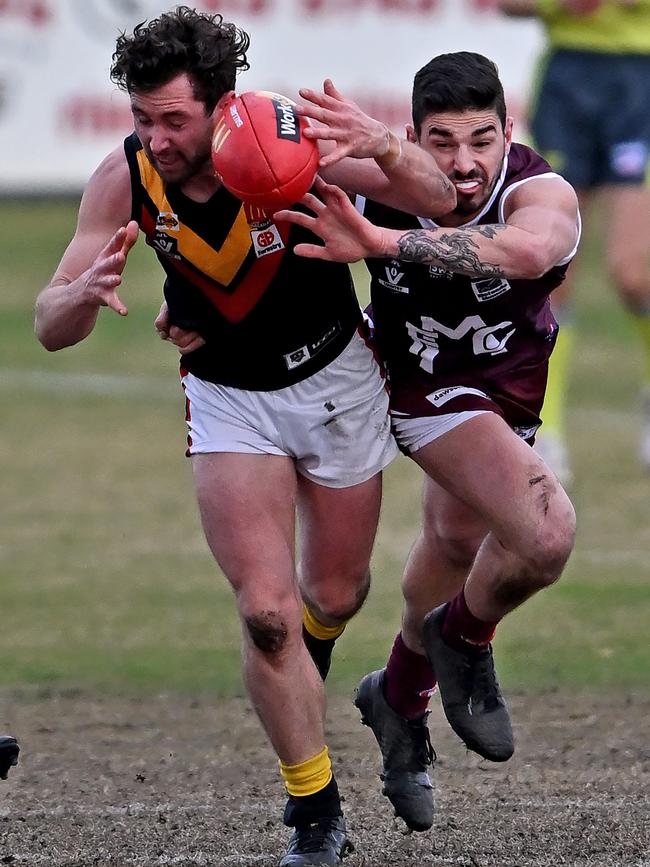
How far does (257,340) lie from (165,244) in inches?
17.5

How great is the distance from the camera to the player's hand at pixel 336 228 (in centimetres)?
488

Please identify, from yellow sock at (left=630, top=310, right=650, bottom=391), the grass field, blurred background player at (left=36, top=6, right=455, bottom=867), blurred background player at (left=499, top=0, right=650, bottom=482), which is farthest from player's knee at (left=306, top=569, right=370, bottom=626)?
yellow sock at (left=630, top=310, right=650, bottom=391)

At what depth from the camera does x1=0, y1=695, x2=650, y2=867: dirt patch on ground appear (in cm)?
531

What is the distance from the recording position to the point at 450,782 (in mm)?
6184

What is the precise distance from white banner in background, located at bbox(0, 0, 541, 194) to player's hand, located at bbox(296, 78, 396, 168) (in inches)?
507

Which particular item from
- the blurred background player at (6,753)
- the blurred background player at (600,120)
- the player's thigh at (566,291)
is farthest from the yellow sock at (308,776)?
the player's thigh at (566,291)

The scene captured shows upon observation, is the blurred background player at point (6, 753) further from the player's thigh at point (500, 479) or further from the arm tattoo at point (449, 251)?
the arm tattoo at point (449, 251)

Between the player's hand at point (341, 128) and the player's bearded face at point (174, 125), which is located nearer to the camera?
the player's hand at point (341, 128)

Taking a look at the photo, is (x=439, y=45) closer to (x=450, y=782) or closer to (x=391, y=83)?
(x=391, y=83)

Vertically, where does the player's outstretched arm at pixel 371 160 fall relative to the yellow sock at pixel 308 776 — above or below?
above

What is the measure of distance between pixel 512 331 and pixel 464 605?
3.08 ft

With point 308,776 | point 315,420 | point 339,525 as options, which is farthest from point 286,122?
point 308,776

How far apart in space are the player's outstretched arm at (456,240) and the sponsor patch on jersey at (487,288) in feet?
1.04

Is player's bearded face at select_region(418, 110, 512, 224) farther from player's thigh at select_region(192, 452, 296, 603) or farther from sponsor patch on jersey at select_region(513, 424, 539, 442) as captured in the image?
player's thigh at select_region(192, 452, 296, 603)
